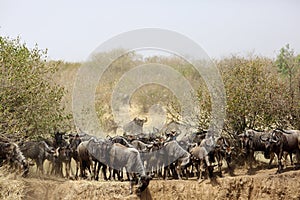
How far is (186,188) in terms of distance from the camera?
736 inches

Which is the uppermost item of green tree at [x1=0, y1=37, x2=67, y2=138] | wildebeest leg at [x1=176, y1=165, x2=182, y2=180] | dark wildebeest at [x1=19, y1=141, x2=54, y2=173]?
green tree at [x1=0, y1=37, x2=67, y2=138]

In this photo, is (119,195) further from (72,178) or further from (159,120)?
(159,120)

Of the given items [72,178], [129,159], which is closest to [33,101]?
[72,178]

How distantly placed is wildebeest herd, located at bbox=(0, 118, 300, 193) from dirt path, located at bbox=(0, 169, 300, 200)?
1.70 feet

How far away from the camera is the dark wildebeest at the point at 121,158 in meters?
18.4

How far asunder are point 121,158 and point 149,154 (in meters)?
1.54

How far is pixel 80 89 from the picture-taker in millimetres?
30375

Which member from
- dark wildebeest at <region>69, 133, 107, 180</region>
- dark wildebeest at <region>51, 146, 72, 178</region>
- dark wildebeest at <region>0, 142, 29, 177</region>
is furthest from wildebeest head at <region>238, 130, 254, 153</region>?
dark wildebeest at <region>0, 142, 29, 177</region>

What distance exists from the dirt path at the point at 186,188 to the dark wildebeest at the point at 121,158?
2.03 feet

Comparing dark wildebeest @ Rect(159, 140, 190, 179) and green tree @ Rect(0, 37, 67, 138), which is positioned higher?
green tree @ Rect(0, 37, 67, 138)

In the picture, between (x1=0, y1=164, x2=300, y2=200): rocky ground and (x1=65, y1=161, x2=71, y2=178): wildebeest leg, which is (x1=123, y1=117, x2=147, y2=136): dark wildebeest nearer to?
(x1=65, y1=161, x2=71, y2=178): wildebeest leg

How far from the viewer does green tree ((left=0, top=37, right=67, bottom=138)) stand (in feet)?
62.4

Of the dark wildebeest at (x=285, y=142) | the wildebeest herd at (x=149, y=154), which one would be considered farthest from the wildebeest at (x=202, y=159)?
the dark wildebeest at (x=285, y=142)

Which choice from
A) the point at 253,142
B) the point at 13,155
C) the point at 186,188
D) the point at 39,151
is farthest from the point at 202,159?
the point at 13,155
